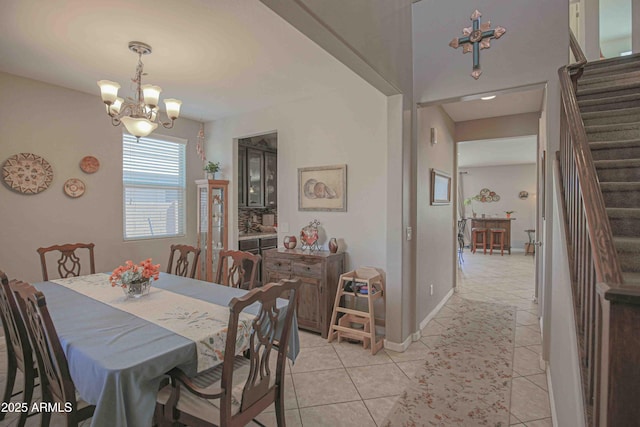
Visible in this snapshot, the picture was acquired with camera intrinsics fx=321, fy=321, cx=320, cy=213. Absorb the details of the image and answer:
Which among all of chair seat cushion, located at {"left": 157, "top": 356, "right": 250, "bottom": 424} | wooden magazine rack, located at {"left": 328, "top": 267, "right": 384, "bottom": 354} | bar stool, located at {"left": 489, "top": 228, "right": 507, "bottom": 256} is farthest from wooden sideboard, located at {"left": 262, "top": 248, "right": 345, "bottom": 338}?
bar stool, located at {"left": 489, "top": 228, "right": 507, "bottom": 256}

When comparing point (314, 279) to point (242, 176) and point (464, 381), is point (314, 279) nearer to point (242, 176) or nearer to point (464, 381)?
point (464, 381)

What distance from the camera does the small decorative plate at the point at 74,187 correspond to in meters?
3.64

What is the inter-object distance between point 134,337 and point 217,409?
21.3 inches

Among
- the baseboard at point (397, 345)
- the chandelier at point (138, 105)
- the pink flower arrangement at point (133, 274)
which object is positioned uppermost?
the chandelier at point (138, 105)

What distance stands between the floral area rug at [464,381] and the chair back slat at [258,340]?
898mm

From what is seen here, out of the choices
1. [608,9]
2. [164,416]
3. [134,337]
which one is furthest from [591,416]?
[608,9]

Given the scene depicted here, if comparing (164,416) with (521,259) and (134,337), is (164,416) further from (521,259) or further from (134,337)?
(521,259)

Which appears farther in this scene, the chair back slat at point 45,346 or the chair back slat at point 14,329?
the chair back slat at point 14,329

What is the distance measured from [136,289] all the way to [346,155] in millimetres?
2436

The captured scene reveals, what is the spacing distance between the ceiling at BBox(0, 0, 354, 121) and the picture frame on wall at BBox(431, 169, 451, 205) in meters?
1.60

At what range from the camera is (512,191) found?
997 centimetres

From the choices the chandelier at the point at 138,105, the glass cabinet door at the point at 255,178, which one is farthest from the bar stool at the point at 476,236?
the chandelier at the point at 138,105

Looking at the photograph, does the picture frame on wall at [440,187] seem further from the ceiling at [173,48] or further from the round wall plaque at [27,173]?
the round wall plaque at [27,173]

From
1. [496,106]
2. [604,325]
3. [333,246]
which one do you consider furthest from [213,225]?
[604,325]
